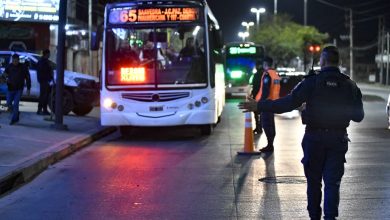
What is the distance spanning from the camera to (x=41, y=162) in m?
10.9

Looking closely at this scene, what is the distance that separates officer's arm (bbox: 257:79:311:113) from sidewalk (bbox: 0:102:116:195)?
464cm

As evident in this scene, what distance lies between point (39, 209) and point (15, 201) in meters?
Answer: 0.73

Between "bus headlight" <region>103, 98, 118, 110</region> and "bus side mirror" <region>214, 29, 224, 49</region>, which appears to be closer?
"bus headlight" <region>103, 98, 118, 110</region>

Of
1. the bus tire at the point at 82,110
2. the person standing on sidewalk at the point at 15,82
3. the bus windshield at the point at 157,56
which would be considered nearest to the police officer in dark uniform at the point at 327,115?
the bus windshield at the point at 157,56

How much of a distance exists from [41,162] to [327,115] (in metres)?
6.31

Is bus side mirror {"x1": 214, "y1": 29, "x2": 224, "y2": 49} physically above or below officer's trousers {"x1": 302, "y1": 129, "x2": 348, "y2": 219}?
above

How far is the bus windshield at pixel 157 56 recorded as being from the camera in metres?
15.1

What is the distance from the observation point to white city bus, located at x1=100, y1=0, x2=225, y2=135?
14961 millimetres

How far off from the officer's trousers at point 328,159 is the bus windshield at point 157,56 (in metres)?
8.95

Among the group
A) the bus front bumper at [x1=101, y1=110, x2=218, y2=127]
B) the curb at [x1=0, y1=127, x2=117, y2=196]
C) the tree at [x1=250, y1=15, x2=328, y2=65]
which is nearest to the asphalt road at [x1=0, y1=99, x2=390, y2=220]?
the curb at [x1=0, y1=127, x2=117, y2=196]

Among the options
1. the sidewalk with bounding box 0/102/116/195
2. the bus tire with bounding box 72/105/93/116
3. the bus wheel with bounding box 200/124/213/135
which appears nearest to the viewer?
the sidewalk with bounding box 0/102/116/195

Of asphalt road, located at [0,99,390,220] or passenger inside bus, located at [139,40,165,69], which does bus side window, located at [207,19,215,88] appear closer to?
passenger inside bus, located at [139,40,165,69]

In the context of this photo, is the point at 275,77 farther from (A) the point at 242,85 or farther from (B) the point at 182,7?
(A) the point at 242,85

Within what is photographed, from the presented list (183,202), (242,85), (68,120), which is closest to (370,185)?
(183,202)
